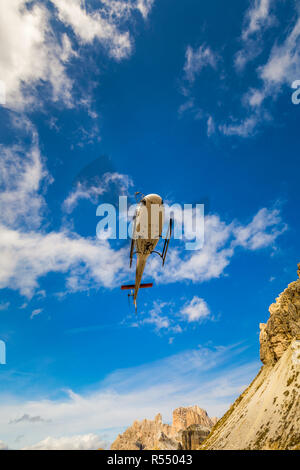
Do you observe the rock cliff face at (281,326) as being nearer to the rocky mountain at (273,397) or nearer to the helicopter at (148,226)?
the rocky mountain at (273,397)

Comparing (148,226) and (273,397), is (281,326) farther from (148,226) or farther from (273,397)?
(148,226)

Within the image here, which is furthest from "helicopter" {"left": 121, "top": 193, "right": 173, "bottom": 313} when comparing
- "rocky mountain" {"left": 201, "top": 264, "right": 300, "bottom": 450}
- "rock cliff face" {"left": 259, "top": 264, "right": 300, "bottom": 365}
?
"rock cliff face" {"left": 259, "top": 264, "right": 300, "bottom": 365}

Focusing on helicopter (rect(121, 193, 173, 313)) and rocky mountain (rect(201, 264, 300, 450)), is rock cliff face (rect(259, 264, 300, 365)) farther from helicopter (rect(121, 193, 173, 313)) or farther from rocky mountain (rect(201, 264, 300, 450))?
helicopter (rect(121, 193, 173, 313))

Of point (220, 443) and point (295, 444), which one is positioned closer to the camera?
point (295, 444)

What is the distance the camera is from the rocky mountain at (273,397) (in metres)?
77.8

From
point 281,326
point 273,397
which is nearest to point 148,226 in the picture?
point 273,397

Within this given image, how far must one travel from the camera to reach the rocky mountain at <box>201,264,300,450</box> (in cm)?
7775

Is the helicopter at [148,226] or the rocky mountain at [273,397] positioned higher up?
the helicopter at [148,226]

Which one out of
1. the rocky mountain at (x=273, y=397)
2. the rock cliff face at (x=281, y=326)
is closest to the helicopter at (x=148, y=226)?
the rocky mountain at (x=273, y=397)

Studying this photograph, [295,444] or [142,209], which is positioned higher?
[142,209]
